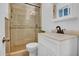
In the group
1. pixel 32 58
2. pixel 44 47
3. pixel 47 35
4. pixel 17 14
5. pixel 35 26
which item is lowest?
pixel 32 58

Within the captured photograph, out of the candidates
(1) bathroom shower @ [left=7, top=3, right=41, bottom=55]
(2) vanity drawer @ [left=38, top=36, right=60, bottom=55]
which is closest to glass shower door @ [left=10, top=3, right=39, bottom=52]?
(1) bathroom shower @ [left=7, top=3, right=41, bottom=55]

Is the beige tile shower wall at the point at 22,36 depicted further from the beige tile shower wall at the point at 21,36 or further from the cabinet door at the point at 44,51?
the cabinet door at the point at 44,51

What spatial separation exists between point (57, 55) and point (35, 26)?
0.42 metres

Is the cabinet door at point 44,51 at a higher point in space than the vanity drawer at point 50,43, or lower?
lower

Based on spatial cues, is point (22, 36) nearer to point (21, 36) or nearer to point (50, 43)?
→ point (21, 36)

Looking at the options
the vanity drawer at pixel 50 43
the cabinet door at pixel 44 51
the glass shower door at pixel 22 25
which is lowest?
the cabinet door at pixel 44 51

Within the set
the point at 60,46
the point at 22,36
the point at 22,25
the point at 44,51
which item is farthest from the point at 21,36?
the point at 60,46

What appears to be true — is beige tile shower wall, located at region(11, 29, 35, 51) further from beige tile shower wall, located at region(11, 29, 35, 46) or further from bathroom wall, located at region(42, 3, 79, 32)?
bathroom wall, located at region(42, 3, 79, 32)

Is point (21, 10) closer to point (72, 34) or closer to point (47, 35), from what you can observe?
point (47, 35)

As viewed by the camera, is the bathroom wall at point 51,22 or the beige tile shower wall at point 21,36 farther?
the beige tile shower wall at point 21,36

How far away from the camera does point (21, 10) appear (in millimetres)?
1375

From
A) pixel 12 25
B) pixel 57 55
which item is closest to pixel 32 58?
pixel 57 55

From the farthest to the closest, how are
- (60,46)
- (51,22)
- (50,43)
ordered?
(51,22) < (50,43) < (60,46)

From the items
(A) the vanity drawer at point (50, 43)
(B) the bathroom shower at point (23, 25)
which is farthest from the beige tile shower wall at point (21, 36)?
(A) the vanity drawer at point (50, 43)
